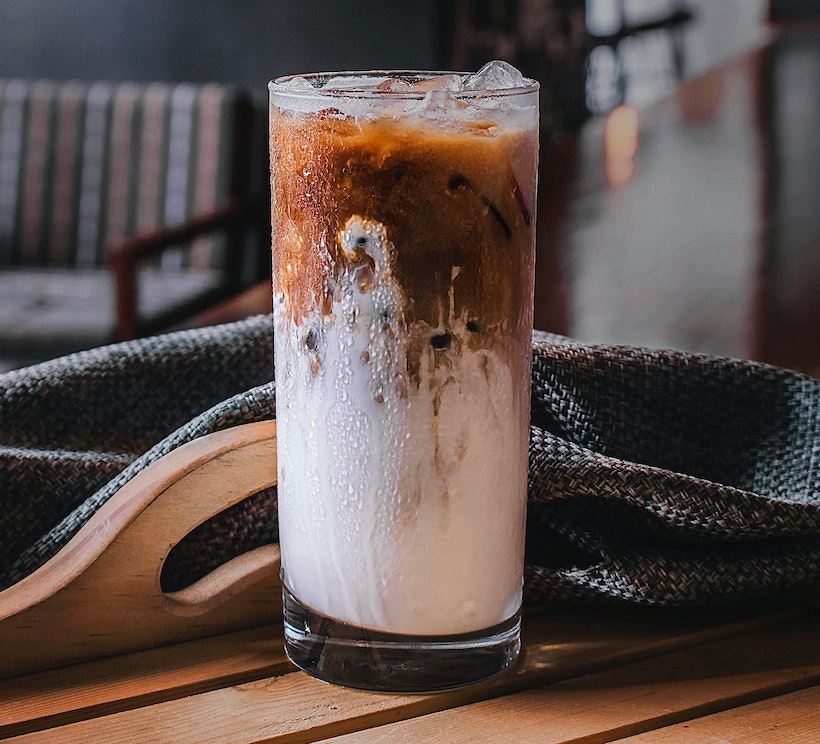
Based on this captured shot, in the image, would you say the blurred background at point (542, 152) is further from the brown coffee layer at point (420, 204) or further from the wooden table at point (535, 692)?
the brown coffee layer at point (420, 204)

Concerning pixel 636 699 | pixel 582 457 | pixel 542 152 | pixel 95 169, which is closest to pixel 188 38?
pixel 95 169

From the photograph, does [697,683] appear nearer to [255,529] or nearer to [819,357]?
[255,529]

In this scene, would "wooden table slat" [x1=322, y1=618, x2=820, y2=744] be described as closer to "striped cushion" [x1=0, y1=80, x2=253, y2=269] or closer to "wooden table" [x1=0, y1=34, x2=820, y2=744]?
"wooden table" [x1=0, y1=34, x2=820, y2=744]

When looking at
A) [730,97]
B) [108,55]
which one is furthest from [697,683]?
[108,55]

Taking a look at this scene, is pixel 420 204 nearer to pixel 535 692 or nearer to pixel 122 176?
pixel 535 692

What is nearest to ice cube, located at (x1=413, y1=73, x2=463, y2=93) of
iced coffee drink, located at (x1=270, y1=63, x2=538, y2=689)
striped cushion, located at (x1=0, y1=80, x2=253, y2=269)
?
iced coffee drink, located at (x1=270, y1=63, x2=538, y2=689)

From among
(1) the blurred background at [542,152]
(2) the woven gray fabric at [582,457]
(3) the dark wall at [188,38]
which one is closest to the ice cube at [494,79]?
(2) the woven gray fabric at [582,457]
